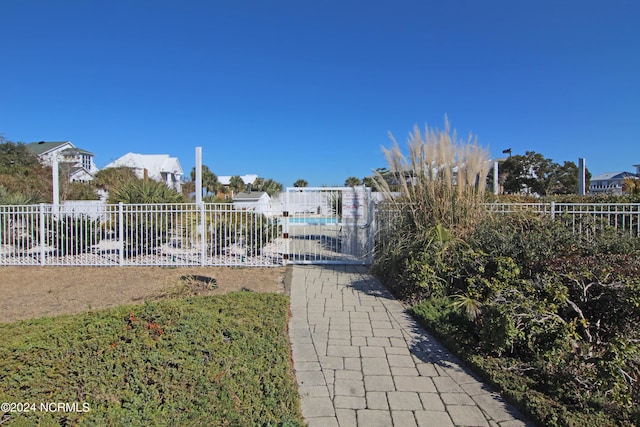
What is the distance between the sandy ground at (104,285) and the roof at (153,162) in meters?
37.0

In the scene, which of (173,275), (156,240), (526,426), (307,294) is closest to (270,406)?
(526,426)

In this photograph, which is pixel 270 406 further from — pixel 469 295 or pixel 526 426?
pixel 469 295

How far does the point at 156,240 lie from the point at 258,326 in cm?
608

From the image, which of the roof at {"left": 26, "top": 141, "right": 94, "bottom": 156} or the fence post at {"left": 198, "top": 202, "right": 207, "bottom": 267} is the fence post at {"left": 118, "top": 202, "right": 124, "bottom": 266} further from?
the roof at {"left": 26, "top": 141, "right": 94, "bottom": 156}

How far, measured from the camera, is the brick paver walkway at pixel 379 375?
2473 mm

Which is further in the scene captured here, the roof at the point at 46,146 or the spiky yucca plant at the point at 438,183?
the roof at the point at 46,146

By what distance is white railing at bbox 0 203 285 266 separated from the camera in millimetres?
8281

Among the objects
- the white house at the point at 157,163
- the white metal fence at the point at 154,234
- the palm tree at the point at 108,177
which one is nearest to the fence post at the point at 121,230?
the white metal fence at the point at 154,234

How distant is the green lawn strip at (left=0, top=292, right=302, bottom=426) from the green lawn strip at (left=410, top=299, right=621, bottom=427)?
5.51 ft

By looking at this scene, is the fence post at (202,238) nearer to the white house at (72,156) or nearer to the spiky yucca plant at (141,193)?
the spiky yucca plant at (141,193)

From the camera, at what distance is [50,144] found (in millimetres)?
41562

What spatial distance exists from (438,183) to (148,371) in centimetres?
487

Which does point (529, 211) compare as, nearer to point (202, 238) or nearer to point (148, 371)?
point (148, 371)

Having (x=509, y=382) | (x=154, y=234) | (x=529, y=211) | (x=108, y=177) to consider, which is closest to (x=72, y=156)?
(x=108, y=177)
